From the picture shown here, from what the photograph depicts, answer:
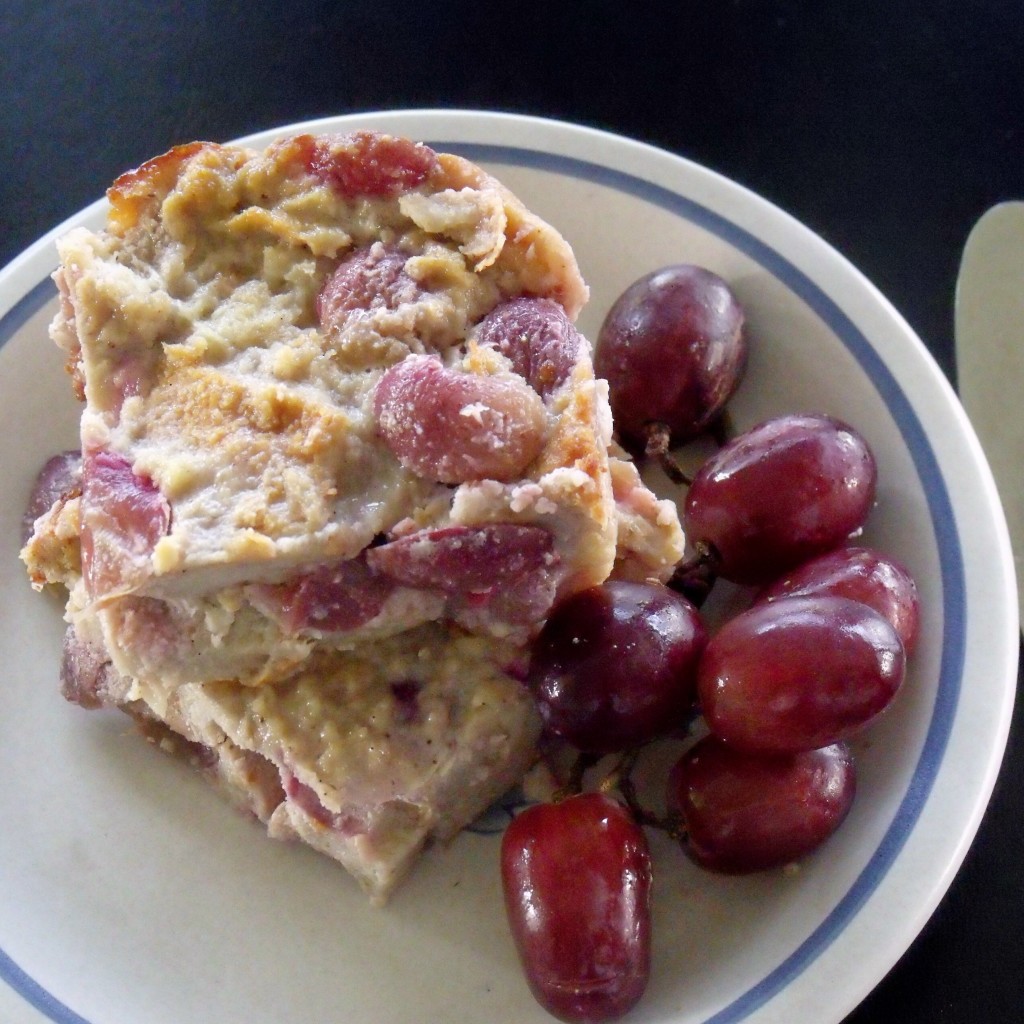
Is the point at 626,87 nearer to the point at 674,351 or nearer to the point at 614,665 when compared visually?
the point at 674,351

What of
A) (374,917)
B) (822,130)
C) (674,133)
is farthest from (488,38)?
(374,917)

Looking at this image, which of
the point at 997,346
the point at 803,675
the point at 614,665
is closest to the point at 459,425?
the point at 614,665

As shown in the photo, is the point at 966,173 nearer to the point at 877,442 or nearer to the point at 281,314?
the point at 877,442

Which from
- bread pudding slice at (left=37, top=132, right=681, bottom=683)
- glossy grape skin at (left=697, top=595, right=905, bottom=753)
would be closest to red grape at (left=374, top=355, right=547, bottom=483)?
bread pudding slice at (left=37, top=132, right=681, bottom=683)

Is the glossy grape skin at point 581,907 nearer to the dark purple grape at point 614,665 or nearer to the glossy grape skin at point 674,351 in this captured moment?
the dark purple grape at point 614,665

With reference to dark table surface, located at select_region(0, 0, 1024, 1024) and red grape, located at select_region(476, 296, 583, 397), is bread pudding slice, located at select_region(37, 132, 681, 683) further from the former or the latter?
dark table surface, located at select_region(0, 0, 1024, 1024)

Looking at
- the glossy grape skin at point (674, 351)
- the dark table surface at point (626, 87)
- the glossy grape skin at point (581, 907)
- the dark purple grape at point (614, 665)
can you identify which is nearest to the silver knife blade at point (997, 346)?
the dark table surface at point (626, 87)
